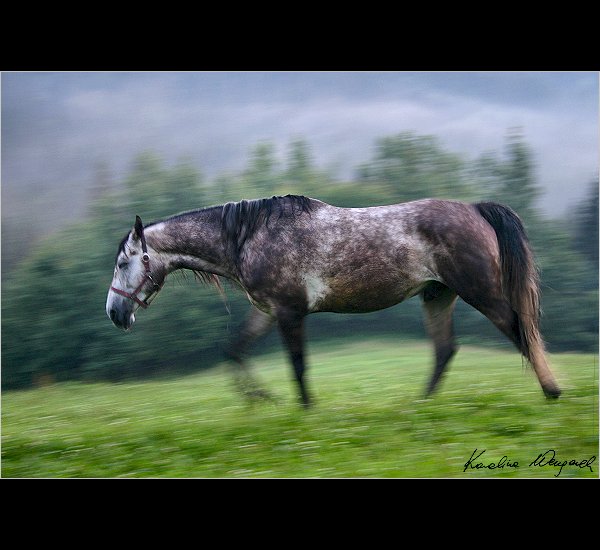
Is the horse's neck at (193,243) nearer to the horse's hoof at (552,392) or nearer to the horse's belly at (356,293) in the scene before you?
the horse's belly at (356,293)

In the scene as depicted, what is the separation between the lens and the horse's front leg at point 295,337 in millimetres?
5492

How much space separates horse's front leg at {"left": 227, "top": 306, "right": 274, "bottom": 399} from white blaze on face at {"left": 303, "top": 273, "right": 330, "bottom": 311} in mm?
470

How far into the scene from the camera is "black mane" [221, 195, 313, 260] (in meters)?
5.62

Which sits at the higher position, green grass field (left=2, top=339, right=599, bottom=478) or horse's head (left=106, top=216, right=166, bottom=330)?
horse's head (left=106, top=216, right=166, bottom=330)

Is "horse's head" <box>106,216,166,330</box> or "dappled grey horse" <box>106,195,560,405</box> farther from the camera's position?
"horse's head" <box>106,216,166,330</box>

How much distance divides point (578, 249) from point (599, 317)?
2.29 feet

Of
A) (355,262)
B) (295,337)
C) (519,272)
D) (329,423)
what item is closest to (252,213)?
(355,262)

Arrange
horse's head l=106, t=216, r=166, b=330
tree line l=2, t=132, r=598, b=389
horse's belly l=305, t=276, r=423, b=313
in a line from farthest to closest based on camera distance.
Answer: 1. tree line l=2, t=132, r=598, b=389
2. horse's head l=106, t=216, r=166, b=330
3. horse's belly l=305, t=276, r=423, b=313

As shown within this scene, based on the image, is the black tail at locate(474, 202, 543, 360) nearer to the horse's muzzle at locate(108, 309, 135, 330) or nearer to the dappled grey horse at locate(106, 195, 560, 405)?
the dappled grey horse at locate(106, 195, 560, 405)

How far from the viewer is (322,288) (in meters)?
5.50

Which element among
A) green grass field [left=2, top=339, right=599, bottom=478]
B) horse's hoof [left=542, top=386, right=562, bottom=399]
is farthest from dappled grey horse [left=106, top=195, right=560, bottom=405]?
green grass field [left=2, top=339, right=599, bottom=478]

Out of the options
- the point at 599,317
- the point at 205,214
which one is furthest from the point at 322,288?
the point at 599,317

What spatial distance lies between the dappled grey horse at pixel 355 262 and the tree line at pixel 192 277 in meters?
1.03
